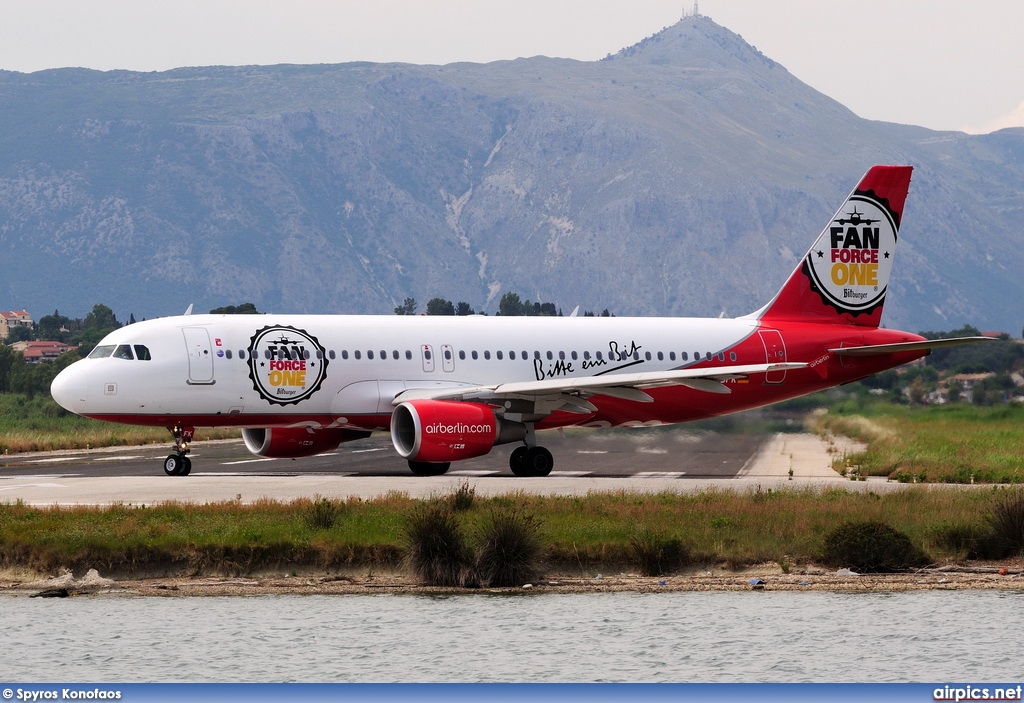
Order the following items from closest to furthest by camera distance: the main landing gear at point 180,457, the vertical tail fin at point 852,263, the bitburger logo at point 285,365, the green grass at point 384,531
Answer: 1. the green grass at point 384,531
2. the bitburger logo at point 285,365
3. the main landing gear at point 180,457
4. the vertical tail fin at point 852,263

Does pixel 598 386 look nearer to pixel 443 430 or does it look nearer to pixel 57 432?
pixel 443 430

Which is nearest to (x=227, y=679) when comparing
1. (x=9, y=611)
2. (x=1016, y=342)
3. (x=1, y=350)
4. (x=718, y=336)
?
(x=9, y=611)

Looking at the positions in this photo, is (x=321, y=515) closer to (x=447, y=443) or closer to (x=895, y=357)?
(x=447, y=443)

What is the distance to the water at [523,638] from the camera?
65.5 feet

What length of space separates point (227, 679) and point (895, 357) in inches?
1139

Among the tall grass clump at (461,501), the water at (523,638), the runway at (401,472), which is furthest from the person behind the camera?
the runway at (401,472)

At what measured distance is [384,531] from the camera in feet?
89.1

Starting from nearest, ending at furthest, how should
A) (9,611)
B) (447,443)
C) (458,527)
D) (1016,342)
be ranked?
(9,611) → (458,527) → (447,443) → (1016,342)

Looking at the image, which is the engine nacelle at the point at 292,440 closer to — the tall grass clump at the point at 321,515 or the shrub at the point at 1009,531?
the tall grass clump at the point at 321,515

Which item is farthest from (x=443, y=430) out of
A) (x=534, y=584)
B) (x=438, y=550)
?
(x=534, y=584)

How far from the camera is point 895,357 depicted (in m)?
44.4

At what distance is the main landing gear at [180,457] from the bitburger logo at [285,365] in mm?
2427

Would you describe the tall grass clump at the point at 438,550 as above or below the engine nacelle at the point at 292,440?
below

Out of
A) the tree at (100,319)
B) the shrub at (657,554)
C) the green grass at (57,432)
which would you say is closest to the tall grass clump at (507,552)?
the shrub at (657,554)
